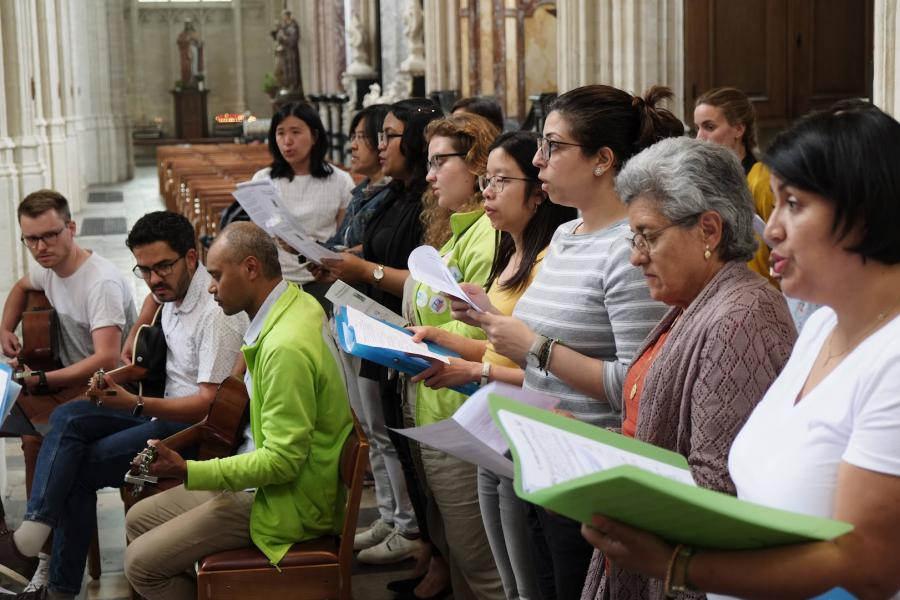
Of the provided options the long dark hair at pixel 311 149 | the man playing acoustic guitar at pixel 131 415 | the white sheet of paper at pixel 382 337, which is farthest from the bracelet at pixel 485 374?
the long dark hair at pixel 311 149

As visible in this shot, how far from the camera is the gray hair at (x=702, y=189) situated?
2273 millimetres

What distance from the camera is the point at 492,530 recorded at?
3.30m

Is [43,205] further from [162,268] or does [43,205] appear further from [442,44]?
Answer: [442,44]

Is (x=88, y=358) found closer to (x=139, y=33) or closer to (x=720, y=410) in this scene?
(x=720, y=410)

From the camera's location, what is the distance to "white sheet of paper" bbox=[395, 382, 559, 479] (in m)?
2.23

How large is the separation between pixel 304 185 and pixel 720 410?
413cm

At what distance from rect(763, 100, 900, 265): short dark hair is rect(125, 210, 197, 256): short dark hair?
2910 mm

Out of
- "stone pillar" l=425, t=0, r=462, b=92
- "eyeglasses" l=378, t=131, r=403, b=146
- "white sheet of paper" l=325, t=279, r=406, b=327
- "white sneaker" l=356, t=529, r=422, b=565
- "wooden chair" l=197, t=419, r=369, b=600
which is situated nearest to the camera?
"wooden chair" l=197, t=419, r=369, b=600

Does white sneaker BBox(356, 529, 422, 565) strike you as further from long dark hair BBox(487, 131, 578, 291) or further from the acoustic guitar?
long dark hair BBox(487, 131, 578, 291)

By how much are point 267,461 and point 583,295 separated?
1.06 m

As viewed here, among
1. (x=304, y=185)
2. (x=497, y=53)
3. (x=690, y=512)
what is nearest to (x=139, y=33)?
(x=497, y=53)

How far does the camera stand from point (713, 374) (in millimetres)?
2100

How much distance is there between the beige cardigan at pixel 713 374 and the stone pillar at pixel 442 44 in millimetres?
13512

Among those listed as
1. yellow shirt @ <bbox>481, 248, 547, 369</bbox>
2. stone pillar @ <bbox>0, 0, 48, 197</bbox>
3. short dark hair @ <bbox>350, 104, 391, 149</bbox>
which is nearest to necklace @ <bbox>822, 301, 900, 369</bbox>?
yellow shirt @ <bbox>481, 248, 547, 369</bbox>
